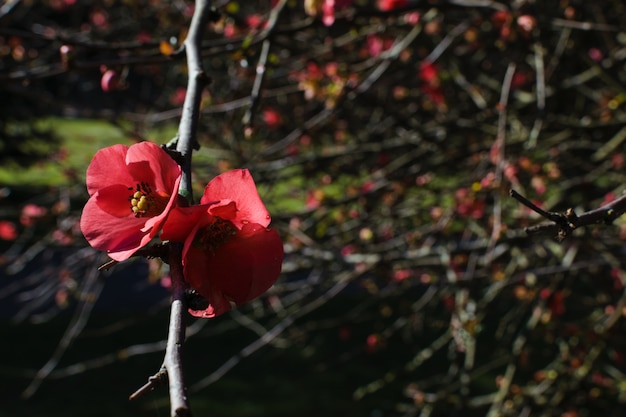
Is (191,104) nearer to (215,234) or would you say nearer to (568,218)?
(215,234)

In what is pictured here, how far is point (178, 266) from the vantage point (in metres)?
0.81

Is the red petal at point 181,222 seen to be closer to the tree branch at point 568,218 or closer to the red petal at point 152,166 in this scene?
the red petal at point 152,166

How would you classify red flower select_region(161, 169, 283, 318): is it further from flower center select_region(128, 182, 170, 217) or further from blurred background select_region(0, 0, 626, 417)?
blurred background select_region(0, 0, 626, 417)

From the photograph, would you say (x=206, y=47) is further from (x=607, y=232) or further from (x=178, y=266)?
(x=607, y=232)

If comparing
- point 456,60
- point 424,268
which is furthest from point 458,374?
point 456,60

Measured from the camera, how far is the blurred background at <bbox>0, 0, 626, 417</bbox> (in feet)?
8.61

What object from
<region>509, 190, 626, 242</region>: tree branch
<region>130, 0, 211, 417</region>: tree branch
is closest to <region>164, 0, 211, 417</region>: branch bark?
<region>130, 0, 211, 417</region>: tree branch

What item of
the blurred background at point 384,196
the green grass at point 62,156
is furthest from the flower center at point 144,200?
the green grass at point 62,156

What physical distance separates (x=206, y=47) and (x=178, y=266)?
137 centimetres

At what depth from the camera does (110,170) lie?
0.95 m

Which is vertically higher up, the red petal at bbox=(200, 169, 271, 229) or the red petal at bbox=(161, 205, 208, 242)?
the red petal at bbox=(200, 169, 271, 229)

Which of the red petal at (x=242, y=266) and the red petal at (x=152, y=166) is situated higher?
the red petal at (x=152, y=166)

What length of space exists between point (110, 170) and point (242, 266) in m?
Answer: 0.20

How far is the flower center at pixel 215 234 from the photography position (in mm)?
890
